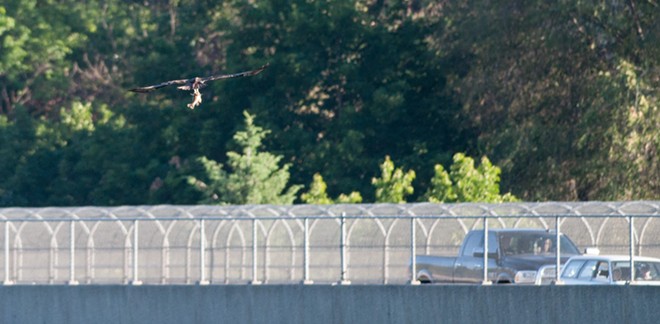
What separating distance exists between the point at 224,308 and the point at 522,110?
26657 mm

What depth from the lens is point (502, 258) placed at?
26.8m

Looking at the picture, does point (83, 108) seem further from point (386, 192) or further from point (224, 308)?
point (224, 308)

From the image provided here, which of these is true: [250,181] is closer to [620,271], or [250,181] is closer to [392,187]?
[392,187]

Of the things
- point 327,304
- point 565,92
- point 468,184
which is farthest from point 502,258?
point 565,92

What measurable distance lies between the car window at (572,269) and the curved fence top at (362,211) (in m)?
7.50

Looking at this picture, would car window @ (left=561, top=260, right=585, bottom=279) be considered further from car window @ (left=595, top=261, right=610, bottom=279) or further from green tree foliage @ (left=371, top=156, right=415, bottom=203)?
green tree foliage @ (left=371, top=156, right=415, bottom=203)

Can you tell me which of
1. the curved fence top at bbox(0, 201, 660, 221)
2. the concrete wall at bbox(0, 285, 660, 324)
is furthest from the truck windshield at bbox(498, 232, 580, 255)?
the concrete wall at bbox(0, 285, 660, 324)

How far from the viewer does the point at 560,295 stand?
20781 mm

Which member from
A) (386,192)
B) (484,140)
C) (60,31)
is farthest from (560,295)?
(60,31)

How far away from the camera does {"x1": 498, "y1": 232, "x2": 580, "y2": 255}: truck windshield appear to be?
2697cm

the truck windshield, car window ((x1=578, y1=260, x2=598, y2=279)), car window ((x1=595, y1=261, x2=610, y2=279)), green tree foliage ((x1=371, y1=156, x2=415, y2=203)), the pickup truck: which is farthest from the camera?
green tree foliage ((x1=371, y1=156, x2=415, y2=203))

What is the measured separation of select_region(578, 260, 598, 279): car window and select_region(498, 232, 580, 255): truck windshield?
155 inches

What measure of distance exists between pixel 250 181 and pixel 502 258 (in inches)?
877

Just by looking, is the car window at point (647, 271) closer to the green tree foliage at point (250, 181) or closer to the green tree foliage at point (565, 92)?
the green tree foliage at point (565, 92)
